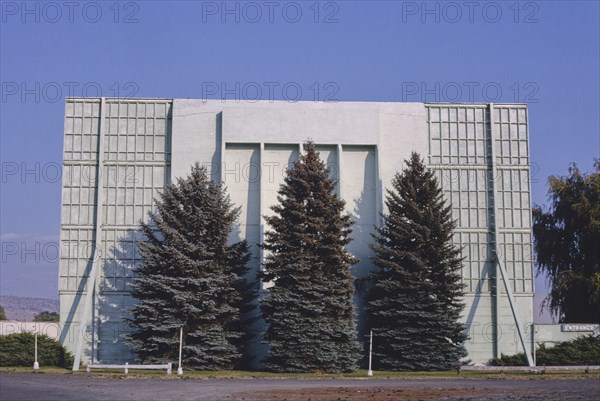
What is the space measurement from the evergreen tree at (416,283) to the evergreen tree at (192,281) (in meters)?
6.89

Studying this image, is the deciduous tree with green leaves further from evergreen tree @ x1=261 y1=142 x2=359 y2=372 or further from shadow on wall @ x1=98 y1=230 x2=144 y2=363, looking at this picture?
shadow on wall @ x1=98 y1=230 x2=144 y2=363

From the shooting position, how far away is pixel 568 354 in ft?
129

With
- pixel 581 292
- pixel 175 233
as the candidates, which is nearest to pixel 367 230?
pixel 175 233

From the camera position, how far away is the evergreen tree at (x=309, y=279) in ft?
119

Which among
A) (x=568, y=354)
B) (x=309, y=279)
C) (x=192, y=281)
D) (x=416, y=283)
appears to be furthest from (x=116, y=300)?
(x=568, y=354)

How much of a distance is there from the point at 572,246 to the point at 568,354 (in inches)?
422

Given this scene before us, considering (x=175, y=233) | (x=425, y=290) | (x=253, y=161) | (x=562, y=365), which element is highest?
(x=253, y=161)

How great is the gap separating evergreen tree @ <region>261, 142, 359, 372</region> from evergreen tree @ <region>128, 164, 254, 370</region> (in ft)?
6.22

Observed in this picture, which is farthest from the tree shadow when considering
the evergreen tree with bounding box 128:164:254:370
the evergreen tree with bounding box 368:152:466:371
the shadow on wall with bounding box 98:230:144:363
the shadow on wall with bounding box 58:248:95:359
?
the evergreen tree with bounding box 368:152:466:371

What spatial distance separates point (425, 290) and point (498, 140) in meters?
10.0

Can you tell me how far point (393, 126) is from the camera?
43.2 m

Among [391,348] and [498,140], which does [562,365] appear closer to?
[391,348]

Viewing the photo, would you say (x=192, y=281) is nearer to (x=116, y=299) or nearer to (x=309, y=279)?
(x=309, y=279)

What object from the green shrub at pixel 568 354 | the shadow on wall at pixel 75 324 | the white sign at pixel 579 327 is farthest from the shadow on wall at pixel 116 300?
the white sign at pixel 579 327
